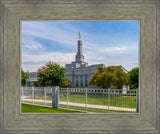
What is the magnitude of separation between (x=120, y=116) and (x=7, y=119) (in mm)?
1062

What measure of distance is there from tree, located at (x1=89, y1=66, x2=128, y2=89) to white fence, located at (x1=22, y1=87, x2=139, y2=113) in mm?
2205

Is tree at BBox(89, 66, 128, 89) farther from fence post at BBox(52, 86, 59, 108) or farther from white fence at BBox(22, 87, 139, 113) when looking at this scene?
fence post at BBox(52, 86, 59, 108)

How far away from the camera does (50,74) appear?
609 cm

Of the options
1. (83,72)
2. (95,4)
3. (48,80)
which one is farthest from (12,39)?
(83,72)

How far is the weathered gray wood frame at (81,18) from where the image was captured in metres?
1.17

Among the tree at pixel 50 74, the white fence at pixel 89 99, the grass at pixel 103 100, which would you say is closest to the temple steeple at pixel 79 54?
the tree at pixel 50 74

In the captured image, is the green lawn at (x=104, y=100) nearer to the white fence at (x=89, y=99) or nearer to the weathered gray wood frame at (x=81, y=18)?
the white fence at (x=89, y=99)

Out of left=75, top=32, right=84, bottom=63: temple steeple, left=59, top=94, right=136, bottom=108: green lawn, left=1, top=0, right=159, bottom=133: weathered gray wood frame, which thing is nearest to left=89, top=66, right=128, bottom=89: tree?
left=75, top=32, right=84, bottom=63: temple steeple

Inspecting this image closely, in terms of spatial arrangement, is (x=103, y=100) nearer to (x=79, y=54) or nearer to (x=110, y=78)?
(x=110, y=78)

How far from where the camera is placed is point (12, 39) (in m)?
1.21

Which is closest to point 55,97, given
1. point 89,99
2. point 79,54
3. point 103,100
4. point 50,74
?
point 89,99

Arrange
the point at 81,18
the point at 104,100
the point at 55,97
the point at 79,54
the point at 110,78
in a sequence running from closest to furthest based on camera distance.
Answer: the point at 81,18 < the point at 104,100 < the point at 55,97 < the point at 110,78 < the point at 79,54

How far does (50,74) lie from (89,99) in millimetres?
2807

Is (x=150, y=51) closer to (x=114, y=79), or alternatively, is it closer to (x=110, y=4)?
(x=110, y=4)
